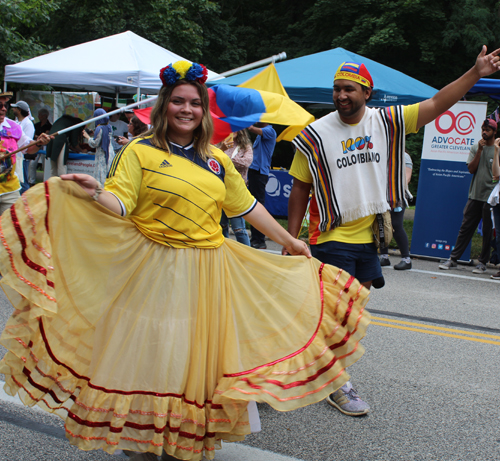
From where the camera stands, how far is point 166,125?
8.80ft

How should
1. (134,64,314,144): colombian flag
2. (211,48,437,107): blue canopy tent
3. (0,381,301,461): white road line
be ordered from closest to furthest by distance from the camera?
(0,381,301,461): white road line < (134,64,314,144): colombian flag < (211,48,437,107): blue canopy tent

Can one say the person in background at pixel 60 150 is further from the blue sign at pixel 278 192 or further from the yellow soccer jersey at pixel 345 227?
the yellow soccer jersey at pixel 345 227

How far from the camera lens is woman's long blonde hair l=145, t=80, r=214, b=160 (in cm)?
268

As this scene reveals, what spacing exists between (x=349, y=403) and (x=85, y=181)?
2.23 meters

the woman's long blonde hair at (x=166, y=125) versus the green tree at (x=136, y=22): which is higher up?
the green tree at (x=136, y=22)

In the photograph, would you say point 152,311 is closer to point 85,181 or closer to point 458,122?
point 85,181

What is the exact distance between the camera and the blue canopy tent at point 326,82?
418 inches

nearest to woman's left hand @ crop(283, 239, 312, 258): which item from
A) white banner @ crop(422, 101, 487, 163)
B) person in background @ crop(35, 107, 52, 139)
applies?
white banner @ crop(422, 101, 487, 163)

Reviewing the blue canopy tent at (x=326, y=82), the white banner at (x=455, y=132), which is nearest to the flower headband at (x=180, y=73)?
the white banner at (x=455, y=132)

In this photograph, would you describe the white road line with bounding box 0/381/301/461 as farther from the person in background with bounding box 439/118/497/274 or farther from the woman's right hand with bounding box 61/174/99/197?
the person in background with bounding box 439/118/497/274

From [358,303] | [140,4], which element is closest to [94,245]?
[358,303]

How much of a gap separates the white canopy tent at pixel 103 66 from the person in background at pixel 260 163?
3.21m

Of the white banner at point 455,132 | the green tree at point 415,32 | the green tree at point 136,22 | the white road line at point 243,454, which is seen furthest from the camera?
the green tree at point 136,22

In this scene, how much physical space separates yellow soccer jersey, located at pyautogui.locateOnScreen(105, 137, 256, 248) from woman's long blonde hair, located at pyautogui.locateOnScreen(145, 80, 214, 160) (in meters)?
0.04
